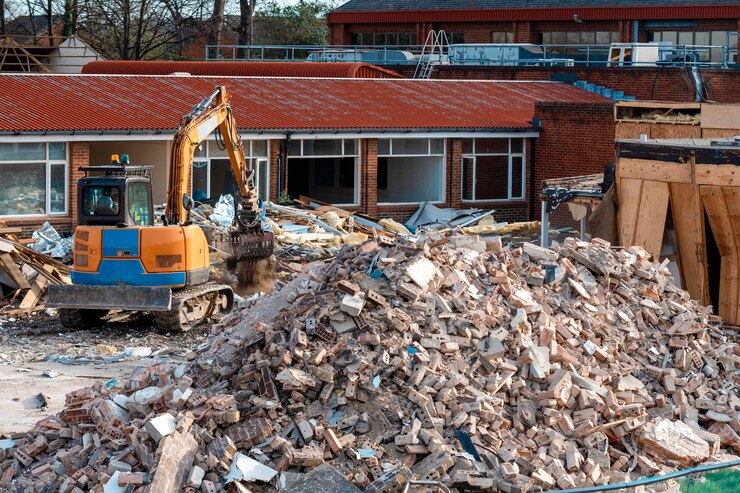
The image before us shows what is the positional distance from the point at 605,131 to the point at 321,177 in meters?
8.29

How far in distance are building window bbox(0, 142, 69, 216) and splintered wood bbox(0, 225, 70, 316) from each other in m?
4.03

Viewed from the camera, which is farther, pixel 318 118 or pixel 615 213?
pixel 318 118

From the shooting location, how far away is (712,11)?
45.4 meters

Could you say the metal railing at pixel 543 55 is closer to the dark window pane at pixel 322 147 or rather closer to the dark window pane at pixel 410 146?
the dark window pane at pixel 410 146

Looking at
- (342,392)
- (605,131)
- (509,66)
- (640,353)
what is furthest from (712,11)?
(342,392)

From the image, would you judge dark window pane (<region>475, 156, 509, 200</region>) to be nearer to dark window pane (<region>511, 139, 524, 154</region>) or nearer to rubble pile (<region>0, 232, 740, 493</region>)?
dark window pane (<region>511, 139, 524, 154</region>)

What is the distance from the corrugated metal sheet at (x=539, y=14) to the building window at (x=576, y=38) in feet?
2.78

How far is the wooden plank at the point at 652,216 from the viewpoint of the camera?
15977 mm

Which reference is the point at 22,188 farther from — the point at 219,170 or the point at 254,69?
the point at 254,69

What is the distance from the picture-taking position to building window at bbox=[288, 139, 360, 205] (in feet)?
102

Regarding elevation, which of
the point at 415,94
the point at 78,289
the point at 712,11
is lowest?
the point at 78,289

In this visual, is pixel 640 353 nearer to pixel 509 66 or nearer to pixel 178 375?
pixel 178 375

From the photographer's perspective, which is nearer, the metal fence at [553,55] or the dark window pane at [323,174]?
the dark window pane at [323,174]

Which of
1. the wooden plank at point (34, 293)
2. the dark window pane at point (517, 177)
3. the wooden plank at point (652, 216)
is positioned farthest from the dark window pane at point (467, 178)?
the wooden plank at point (652, 216)
